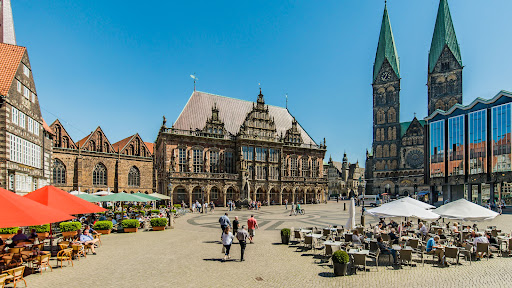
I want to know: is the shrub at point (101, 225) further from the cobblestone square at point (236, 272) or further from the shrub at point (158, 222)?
the cobblestone square at point (236, 272)

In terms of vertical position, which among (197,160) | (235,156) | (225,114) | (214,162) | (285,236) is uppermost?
(225,114)

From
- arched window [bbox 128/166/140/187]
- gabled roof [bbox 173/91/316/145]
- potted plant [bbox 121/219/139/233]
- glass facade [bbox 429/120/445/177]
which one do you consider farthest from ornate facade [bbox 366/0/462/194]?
potted plant [bbox 121/219/139/233]

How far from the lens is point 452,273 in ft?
37.1

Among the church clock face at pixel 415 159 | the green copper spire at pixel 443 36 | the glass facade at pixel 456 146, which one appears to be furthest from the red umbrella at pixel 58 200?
the green copper spire at pixel 443 36

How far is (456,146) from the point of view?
49.0m

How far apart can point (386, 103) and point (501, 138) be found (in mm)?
45219

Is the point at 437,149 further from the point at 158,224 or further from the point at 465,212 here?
the point at 158,224

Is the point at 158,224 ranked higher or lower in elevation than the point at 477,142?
lower

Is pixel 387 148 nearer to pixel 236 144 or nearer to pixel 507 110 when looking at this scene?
pixel 507 110

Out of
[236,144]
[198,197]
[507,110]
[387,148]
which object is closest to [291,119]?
[236,144]

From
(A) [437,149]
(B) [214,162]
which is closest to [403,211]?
(B) [214,162]

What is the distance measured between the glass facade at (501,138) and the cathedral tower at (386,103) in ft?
134

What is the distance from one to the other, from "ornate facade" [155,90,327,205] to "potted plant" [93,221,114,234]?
23.9 meters

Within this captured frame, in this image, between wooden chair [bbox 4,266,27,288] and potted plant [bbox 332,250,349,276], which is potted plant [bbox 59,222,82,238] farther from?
potted plant [bbox 332,250,349,276]
